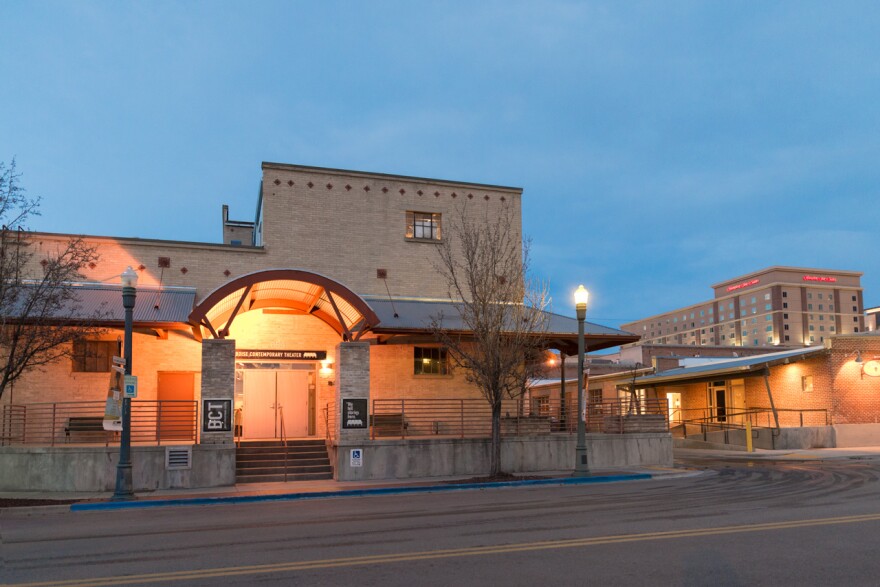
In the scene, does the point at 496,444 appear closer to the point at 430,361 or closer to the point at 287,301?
the point at 430,361

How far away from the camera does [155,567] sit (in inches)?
342

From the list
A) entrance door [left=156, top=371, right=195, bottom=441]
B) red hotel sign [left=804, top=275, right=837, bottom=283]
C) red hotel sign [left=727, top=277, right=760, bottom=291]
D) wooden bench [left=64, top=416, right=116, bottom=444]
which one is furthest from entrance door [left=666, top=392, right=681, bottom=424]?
red hotel sign [left=727, top=277, right=760, bottom=291]

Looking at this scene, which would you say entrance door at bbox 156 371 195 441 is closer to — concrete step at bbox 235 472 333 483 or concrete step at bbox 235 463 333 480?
concrete step at bbox 235 463 333 480

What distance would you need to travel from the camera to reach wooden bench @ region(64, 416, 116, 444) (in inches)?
843

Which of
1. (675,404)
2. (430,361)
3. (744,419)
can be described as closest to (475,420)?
(430,361)

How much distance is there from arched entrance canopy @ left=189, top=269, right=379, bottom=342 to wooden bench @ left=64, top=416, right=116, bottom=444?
3708mm

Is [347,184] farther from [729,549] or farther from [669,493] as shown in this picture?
[729,549]

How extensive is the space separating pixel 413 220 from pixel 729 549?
19.6 m

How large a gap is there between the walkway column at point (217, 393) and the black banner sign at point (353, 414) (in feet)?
9.76

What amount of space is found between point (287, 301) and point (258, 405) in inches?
141

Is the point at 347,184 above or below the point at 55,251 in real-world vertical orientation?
above

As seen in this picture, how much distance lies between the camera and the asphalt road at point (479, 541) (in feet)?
25.7

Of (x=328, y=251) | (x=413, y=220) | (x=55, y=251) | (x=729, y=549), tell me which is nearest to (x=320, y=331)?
(x=328, y=251)

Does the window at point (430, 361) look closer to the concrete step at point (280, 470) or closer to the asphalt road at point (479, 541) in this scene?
the concrete step at point (280, 470)
